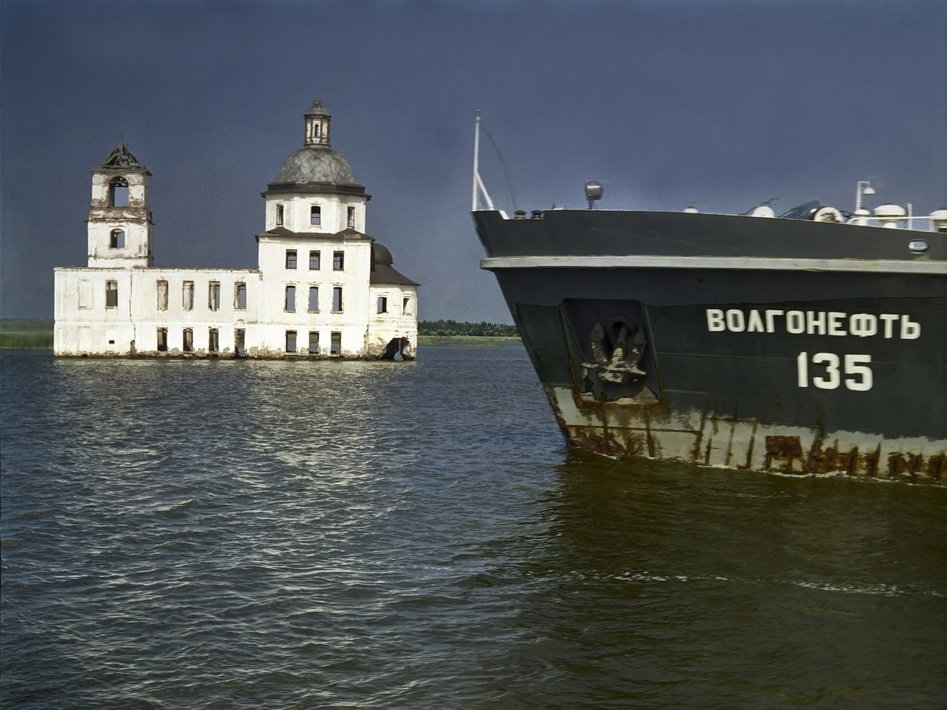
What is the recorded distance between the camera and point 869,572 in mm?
10047

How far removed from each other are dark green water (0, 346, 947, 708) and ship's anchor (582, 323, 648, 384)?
140 centimetres

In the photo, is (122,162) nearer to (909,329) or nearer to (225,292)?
(225,292)

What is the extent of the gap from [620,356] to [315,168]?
59.2 m

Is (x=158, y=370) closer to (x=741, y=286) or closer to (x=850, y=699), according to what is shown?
(x=741, y=286)

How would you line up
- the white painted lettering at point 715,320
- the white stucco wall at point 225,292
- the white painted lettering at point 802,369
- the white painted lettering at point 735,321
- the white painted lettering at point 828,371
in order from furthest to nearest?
the white stucco wall at point 225,292, the white painted lettering at point 715,320, the white painted lettering at point 735,321, the white painted lettering at point 802,369, the white painted lettering at point 828,371

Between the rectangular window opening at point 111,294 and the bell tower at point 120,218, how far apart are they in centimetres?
134

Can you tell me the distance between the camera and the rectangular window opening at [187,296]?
233 ft

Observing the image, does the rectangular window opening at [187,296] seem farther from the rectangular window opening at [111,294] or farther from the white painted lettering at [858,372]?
the white painted lettering at [858,372]

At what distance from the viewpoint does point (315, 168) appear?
71.3 m

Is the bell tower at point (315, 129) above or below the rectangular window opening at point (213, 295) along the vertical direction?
above

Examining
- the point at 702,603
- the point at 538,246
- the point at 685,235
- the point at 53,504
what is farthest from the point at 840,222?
the point at 53,504

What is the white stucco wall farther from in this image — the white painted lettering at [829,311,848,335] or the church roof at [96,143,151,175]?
the white painted lettering at [829,311,848,335]

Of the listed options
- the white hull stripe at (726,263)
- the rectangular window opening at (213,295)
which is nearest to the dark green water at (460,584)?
the white hull stripe at (726,263)

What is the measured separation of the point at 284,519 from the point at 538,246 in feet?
17.1
